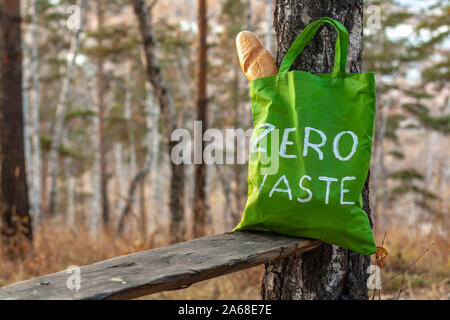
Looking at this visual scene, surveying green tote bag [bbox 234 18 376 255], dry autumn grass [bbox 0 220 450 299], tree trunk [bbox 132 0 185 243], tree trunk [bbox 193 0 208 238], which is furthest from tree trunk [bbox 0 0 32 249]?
green tote bag [bbox 234 18 376 255]

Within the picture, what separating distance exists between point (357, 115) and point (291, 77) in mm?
261

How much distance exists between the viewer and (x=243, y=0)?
1449cm

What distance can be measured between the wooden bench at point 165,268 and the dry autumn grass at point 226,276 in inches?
57.7

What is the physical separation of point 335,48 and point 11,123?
13.3 ft

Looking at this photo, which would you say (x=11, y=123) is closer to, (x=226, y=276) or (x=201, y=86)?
(x=201, y=86)

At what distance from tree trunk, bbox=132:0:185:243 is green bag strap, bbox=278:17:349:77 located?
9.31 feet

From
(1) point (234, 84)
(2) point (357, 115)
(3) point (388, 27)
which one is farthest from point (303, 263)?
(3) point (388, 27)

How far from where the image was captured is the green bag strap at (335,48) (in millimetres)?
1414

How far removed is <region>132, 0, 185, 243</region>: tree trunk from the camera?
4.19 m

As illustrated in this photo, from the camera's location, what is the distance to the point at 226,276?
3365mm

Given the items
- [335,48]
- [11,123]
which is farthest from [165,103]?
[335,48]

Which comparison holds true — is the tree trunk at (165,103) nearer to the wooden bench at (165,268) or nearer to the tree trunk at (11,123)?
the tree trunk at (11,123)

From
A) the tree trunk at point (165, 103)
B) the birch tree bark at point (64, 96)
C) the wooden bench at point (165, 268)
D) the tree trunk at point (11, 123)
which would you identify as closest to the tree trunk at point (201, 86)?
the tree trunk at point (165, 103)

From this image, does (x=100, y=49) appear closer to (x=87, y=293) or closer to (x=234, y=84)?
(x=234, y=84)
